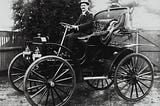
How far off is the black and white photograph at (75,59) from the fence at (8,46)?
2.98ft

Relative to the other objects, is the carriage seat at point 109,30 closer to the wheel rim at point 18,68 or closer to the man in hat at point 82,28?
the man in hat at point 82,28

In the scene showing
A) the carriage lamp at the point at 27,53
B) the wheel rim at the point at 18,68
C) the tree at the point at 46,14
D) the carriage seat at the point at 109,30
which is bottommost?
the wheel rim at the point at 18,68

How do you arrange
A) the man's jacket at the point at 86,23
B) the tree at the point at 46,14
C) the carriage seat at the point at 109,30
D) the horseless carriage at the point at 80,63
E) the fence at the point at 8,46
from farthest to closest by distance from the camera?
the fence at the point at 8,46 → the tree at the point at 46,14 → the man's jacket at the point at 86,23 → the carriage seat at the point at 109,30 → the horseless carriage at the point at 80,63

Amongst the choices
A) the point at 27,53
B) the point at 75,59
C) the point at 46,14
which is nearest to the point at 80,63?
the point at 75,59

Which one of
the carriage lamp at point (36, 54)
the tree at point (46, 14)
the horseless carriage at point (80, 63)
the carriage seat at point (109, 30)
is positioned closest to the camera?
the horseless carriage at point (80, 63)

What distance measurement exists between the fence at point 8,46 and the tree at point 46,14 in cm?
115

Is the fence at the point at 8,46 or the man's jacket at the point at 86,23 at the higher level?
the man's jacket at the point at 86,23

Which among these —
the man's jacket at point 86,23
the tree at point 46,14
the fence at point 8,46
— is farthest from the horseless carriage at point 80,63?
the fence at point 8,46

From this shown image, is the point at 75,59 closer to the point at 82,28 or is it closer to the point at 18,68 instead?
the point at 82,28

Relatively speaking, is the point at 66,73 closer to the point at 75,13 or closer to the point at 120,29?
the point at 120,29

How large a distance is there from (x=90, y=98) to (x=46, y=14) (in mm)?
2990

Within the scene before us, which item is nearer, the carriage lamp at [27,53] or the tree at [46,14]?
the carriage lamp at [27,53]

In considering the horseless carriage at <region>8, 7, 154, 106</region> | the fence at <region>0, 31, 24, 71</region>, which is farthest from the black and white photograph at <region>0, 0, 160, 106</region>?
the fence at <region>0, 31, 24, 71</region>

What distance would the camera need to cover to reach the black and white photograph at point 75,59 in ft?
14.5
